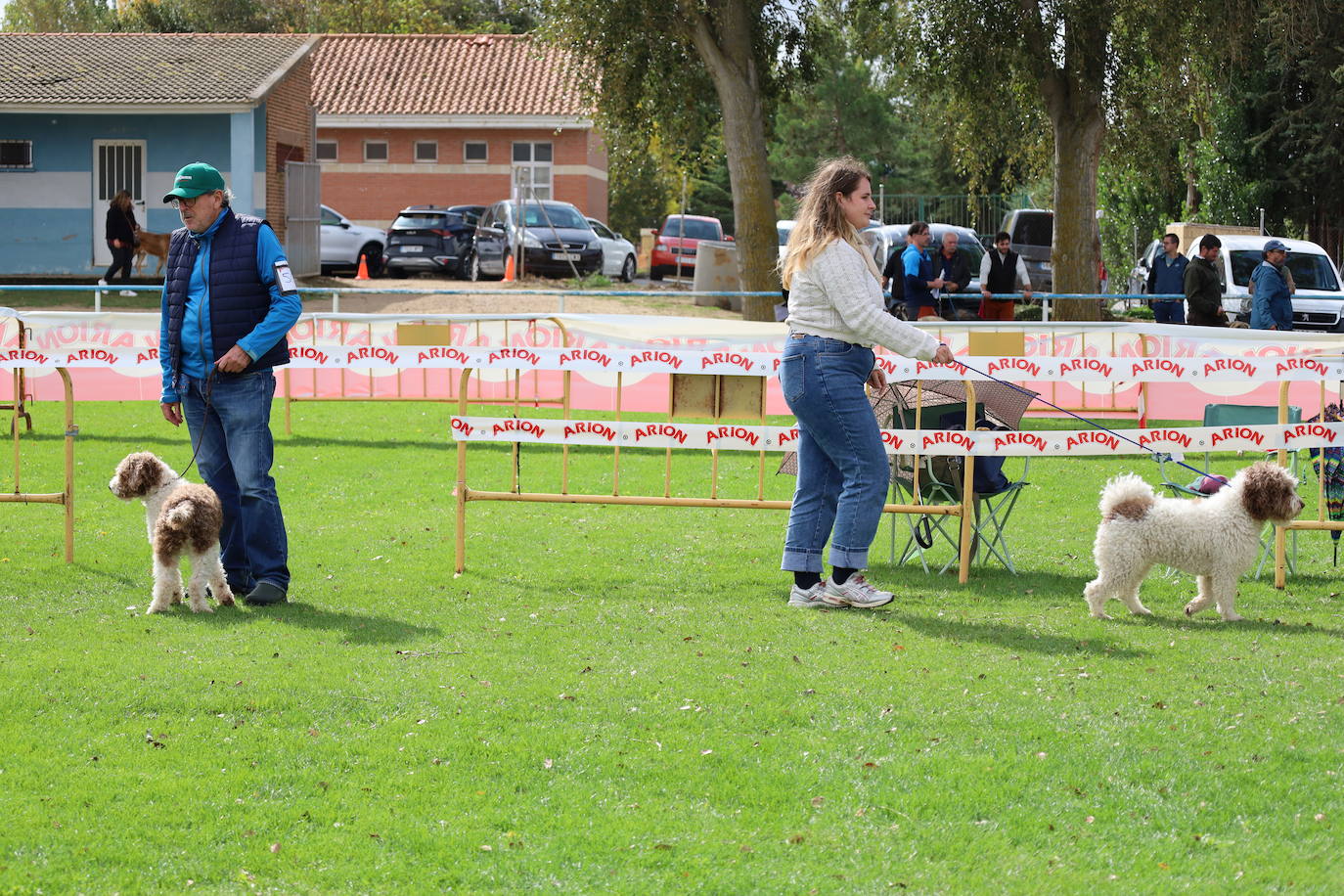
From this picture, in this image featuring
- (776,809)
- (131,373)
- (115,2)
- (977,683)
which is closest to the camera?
(776,809)

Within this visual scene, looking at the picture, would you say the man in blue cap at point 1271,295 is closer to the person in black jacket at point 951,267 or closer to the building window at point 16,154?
the person in black jacket at point 951,267

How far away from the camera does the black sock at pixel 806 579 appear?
758cm

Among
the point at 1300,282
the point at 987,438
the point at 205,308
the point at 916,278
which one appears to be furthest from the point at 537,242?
the point at 205,308

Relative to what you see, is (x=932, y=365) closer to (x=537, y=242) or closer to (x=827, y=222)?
(x=827, y=222)

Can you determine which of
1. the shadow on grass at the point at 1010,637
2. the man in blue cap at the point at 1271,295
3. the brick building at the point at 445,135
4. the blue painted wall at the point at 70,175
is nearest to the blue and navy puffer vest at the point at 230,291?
the shadow on grass at the point at 1010,637

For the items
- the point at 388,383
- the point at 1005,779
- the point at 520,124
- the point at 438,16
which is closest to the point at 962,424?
the point at 1005,779

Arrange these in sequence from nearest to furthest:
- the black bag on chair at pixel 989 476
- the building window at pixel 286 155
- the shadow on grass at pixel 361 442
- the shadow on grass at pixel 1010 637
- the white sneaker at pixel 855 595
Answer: the shadow on grass at pixel 1010 637 → the white sneaker at pixel 855 595 → the black bag on chair at pixel 989 476 → the shadow on grass at pixel 361 442 → the building window at pixel 286 155

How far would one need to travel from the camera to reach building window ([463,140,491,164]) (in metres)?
47.7

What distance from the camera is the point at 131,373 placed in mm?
16719

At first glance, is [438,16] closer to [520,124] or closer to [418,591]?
[520,124]

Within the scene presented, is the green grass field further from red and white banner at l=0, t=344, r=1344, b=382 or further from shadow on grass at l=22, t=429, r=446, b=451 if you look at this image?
shadow on grass at l=22, t=429, r=446, b=451

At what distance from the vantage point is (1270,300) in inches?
731

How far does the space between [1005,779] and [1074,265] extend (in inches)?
786

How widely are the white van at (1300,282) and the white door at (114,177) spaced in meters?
20.9
